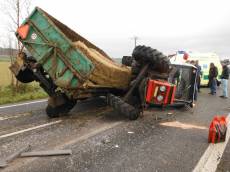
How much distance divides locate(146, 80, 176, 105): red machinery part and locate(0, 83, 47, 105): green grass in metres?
6.13

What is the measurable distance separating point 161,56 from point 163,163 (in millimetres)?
3933

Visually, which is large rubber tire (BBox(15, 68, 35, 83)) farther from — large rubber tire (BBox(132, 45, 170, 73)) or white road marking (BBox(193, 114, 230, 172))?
white road marking (BBox(193, 114, 230, 172))

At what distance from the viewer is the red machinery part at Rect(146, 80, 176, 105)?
728cm

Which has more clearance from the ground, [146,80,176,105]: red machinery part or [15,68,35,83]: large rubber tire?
[15,68,35,83]: large rubber tire

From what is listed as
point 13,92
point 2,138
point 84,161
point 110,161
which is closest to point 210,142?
point 110,161

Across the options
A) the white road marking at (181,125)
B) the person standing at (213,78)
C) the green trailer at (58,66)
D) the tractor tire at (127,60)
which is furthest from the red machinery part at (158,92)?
the person standing at (213,78)

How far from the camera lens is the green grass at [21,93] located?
1154cm

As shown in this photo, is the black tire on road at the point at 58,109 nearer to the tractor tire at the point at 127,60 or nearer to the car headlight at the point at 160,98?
the car headlight at the point at 160,98

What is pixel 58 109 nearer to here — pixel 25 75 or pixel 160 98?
pixel 25 75

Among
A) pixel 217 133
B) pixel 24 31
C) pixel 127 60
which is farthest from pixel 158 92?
pixel 24 31

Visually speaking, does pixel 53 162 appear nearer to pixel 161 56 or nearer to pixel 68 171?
pixel 68 171

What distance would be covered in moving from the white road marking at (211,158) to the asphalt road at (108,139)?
0.08m

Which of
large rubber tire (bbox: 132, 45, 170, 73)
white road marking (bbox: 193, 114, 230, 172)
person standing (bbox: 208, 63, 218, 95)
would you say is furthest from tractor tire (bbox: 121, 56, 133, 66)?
person standing (bbox: 208, 63, 218, 95)

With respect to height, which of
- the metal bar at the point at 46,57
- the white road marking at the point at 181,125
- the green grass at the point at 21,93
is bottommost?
the green grass at the point at 21,93
